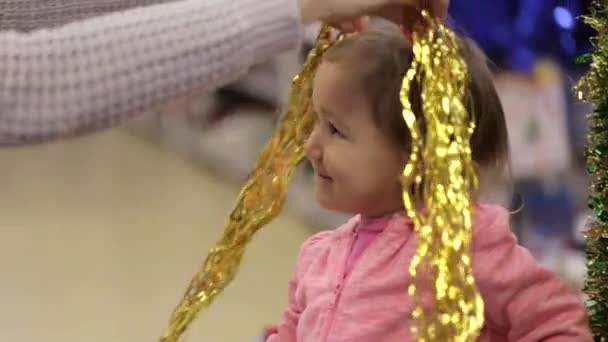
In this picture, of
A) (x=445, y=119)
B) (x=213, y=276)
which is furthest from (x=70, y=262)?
(x=445, y=119)

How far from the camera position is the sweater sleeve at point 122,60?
2.37ft

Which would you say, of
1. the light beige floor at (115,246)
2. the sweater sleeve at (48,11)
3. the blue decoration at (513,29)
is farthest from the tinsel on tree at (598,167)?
the light beige floor at (115,246)

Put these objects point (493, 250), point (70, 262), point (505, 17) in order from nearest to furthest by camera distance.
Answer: point (493, 250) < point (505, 17) < point (70, 262)

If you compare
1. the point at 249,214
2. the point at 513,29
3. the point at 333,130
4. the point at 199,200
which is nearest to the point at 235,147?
the point at 199,200

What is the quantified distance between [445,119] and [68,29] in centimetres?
29

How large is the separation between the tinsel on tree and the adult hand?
0.13m

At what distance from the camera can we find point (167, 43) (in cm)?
74

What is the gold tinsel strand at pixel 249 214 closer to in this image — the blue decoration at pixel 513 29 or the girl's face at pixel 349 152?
the girl's face at pixel 349 152

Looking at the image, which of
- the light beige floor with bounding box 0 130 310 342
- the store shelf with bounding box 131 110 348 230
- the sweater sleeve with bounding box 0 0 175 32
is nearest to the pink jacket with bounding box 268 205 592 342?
the sweater sleeve with bounding box 0 0 175 32

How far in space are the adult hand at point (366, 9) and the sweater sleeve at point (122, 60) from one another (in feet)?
0.09

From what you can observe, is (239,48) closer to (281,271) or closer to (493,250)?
(493,250)

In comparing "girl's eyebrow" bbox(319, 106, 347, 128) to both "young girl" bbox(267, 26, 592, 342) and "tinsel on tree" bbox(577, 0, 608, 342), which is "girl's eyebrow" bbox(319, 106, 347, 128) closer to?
"young girl" bbox(267, 26, 592, 342)

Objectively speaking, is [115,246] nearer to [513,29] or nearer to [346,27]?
[513,29]

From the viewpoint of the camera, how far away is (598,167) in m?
0.76
